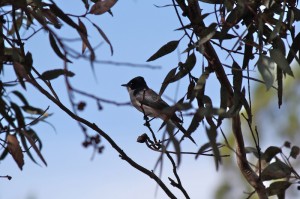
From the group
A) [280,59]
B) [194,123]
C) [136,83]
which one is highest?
[136,83]

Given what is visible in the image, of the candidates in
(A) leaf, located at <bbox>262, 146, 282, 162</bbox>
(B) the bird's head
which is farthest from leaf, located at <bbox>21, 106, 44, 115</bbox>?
(B) the bird's head

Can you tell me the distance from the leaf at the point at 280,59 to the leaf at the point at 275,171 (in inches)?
17.0

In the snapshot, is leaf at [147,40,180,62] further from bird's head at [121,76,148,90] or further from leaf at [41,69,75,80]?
bird's head at [121,76,148,90]

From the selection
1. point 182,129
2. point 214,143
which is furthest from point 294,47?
point 214,143

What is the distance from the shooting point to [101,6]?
6.72 ft

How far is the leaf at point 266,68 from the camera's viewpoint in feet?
5.75

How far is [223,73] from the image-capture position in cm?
213

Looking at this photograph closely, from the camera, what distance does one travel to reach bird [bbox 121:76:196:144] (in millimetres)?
1934

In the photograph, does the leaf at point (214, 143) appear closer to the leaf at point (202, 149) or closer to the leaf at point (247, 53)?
the leaf at point (202, 149)

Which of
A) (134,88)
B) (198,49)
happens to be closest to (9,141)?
(198,49)

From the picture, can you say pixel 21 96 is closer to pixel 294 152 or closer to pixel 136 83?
pixel 294 152

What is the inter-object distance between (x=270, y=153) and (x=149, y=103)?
0.62 metres

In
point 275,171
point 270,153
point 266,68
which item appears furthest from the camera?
point 270,153

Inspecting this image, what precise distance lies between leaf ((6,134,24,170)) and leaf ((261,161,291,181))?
75cm
